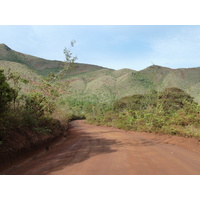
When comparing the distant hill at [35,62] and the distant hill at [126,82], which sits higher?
the distant hill at [35,62]

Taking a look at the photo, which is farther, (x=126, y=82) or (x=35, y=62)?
(x=35, y=62)

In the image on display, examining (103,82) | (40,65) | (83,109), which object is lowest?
(83,109)

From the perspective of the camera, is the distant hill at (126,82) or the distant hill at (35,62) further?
the distant hill at (35,62)

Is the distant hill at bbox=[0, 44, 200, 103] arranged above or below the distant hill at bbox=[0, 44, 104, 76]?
below

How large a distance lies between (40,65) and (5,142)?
3067 inches

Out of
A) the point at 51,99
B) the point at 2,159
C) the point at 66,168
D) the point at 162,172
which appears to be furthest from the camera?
the point at 51,99

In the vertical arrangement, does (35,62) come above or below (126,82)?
above

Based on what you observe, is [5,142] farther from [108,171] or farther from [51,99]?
[51,99]

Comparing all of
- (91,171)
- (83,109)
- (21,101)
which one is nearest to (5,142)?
(91,171)

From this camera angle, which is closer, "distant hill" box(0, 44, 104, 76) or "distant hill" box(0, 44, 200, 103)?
"distant hill" box(0, 44, 200, 103)

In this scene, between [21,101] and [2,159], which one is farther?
[21,101]

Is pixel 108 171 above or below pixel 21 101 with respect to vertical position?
below

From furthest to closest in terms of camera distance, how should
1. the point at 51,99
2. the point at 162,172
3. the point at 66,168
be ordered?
the point at 51,99
the point at 66,168
the point at 162,172

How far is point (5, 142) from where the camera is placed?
602cm
